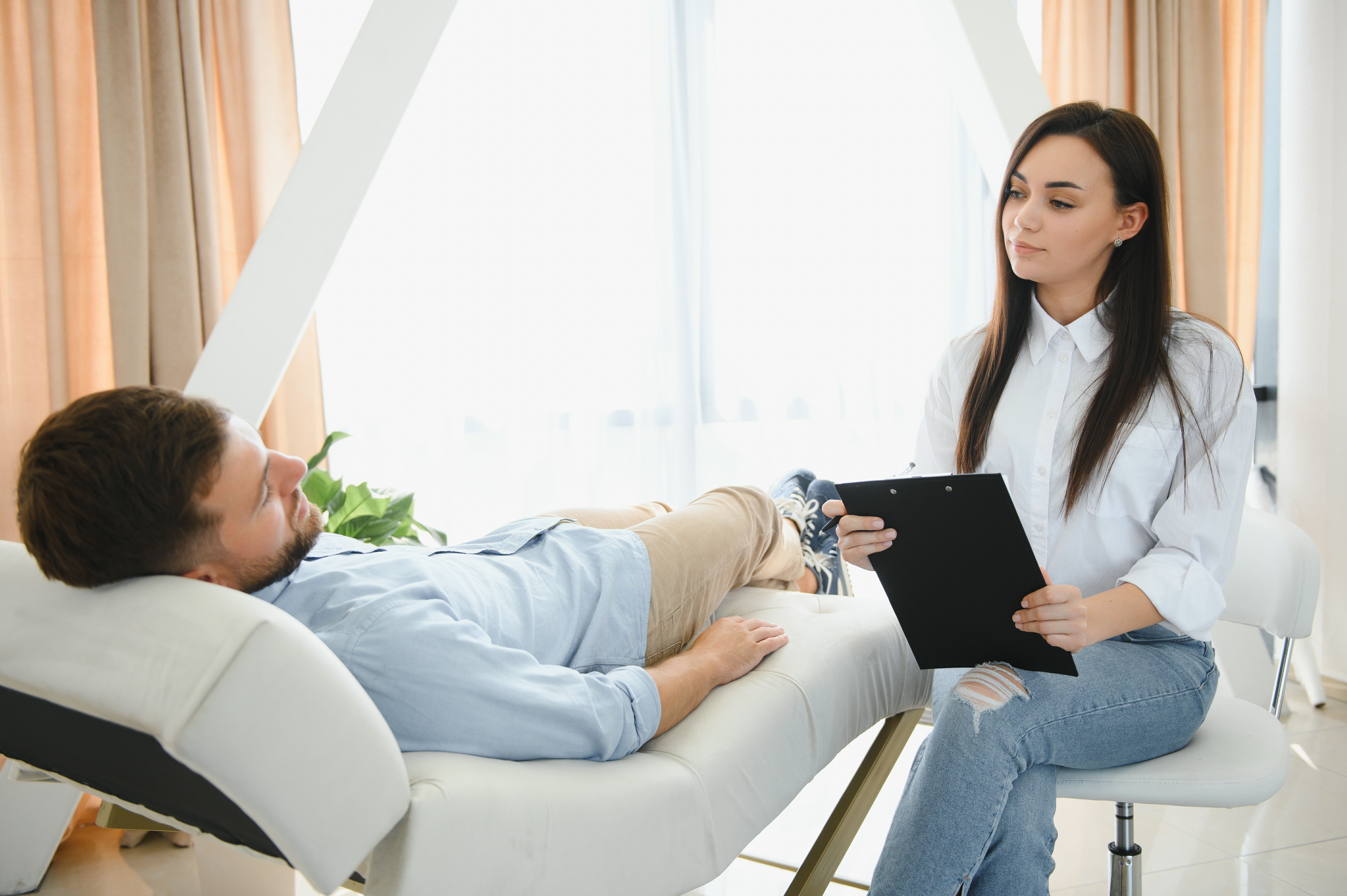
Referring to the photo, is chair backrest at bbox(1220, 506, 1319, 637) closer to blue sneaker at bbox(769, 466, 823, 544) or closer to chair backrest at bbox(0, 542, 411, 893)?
blue sneaker at bbox(769, 466, 823, 544)

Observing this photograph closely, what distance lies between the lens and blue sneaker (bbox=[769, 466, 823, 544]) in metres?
1.78

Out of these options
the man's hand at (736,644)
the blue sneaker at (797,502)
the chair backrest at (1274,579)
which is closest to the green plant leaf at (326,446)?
the blue sneaker at (797,502)

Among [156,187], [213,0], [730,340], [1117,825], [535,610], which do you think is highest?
[213,0]

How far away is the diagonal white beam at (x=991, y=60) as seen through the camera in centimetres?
195

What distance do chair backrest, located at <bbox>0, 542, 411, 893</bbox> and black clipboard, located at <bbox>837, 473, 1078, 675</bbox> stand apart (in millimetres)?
602

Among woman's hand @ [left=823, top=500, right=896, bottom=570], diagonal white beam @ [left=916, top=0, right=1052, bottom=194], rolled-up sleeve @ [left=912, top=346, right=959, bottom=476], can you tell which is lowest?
woman's hand @ [left=823, top=500, right=896, bottom=570]

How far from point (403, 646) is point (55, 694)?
29cm

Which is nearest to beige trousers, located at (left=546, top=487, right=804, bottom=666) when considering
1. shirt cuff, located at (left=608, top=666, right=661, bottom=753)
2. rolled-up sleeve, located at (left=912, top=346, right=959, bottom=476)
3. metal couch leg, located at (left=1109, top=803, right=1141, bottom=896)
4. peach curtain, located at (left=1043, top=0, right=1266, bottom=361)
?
shirt cuff, located at (left=608, top=666, right=661, bottom=753)

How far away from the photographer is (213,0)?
7.05 ft

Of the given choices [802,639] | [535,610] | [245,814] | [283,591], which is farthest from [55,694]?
[802,639]

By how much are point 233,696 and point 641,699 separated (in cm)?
49

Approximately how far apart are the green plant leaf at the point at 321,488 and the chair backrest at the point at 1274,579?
175 centimetres

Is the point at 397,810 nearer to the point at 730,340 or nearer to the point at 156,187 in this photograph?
the point at 156,187

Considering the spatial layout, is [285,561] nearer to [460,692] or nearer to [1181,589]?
[460,692]
